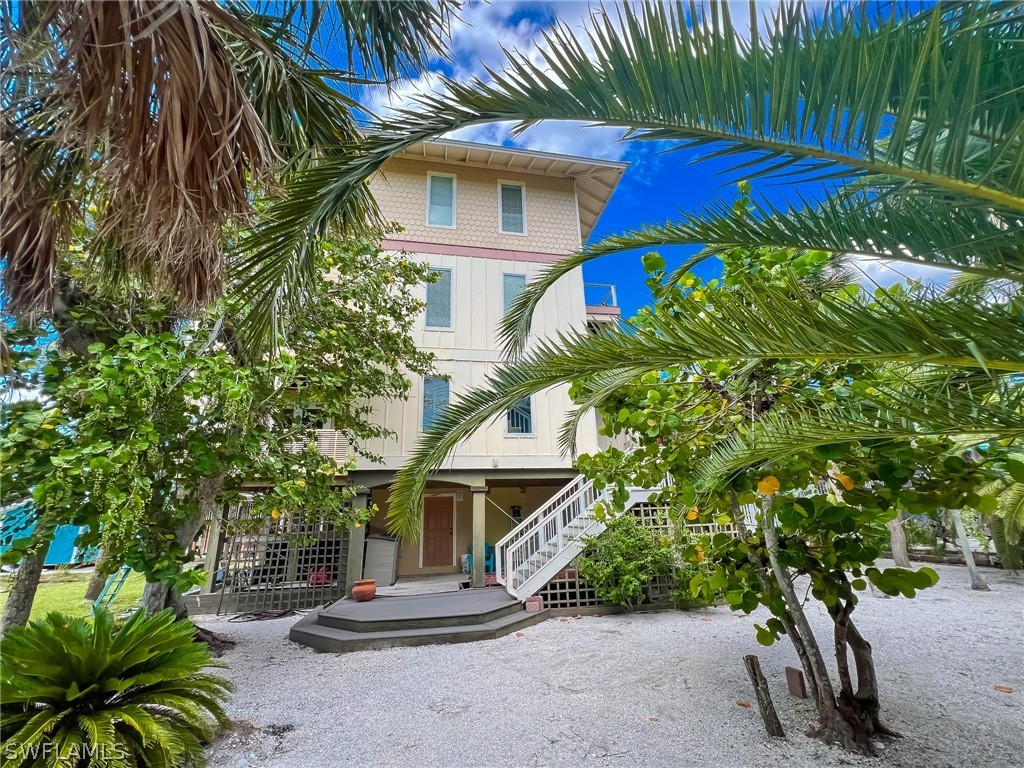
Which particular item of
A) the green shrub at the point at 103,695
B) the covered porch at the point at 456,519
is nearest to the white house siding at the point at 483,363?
the covered porch at the point at 456,519

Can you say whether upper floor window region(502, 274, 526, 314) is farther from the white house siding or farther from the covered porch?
the covered porch

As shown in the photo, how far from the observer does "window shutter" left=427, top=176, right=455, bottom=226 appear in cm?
1078

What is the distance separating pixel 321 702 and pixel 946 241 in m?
5.51

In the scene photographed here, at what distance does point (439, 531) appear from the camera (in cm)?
1169

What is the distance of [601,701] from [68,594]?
1277 cm

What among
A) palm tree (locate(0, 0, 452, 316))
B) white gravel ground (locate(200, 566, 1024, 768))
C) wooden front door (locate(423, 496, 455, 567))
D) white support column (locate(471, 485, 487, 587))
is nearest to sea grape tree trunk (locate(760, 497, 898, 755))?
white gravel ground (locate(200, 566, 1024, 768))

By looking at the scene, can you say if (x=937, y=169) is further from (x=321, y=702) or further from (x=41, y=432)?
(x=321, y=702)

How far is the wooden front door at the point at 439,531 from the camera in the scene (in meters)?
11.4

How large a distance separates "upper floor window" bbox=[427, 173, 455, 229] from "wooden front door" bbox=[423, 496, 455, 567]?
7.06 metres

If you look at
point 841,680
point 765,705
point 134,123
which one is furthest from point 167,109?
point 841,680

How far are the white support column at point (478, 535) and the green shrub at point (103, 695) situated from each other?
5.55 meters

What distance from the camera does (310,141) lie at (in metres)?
2.64

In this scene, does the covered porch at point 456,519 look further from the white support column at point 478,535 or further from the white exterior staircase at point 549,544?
the white exterior staircase at point 549,544

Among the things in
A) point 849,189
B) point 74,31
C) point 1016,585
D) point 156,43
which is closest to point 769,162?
point 849,189
